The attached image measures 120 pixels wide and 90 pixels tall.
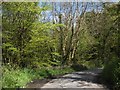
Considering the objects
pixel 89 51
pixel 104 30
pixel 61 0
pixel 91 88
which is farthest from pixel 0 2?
pixel 89 51

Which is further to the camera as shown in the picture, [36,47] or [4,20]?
[36,47]

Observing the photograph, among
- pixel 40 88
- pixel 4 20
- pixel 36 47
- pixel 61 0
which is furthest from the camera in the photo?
pixel 61 0

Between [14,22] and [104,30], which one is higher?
[14,22]

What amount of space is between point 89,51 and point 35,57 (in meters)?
19.7

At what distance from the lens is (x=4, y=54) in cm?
1634

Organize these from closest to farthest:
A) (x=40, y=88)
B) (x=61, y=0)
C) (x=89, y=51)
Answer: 1. (x=40, y=88)
2. (x=61, y=0)
3. (x=89, y=51)

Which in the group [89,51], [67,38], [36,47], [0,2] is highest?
A: [0,2]

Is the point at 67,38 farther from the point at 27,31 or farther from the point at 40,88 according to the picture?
the point at 40,88

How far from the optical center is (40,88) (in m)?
12.1

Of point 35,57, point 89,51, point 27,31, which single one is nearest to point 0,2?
point 27,31

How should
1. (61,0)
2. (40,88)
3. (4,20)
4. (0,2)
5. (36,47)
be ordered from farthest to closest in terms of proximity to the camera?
(61,0) → (36,47) → (4,20) → (0,2) → (40,88)

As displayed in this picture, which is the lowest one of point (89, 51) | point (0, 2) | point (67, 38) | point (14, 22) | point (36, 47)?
point (89, 51)

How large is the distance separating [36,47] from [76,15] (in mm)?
13745

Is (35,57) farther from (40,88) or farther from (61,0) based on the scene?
(61,0)
